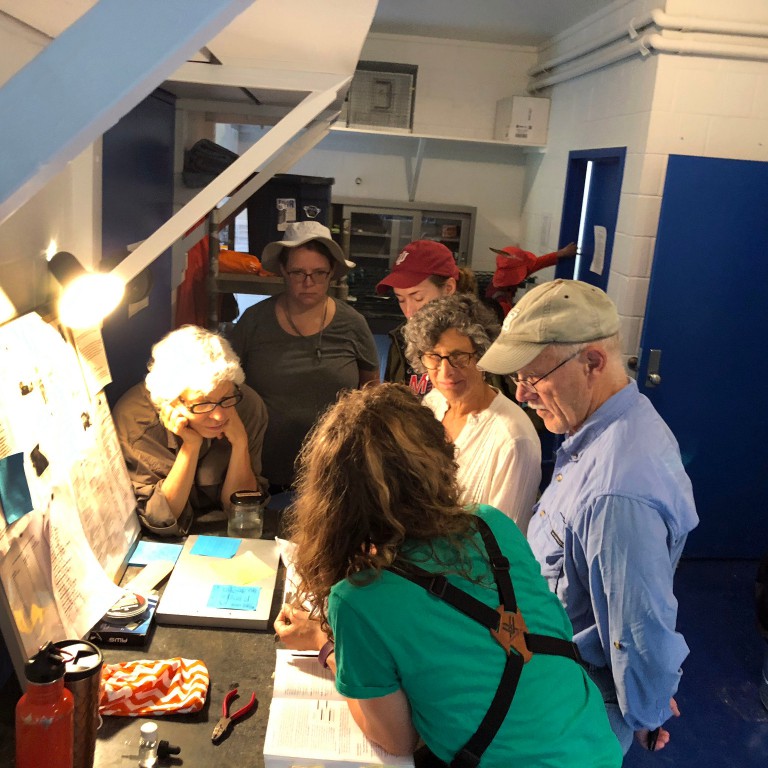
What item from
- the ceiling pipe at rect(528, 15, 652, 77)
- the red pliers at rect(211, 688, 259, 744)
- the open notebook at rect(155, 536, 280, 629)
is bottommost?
the red pliers at rect(211, 688, 259, 744)

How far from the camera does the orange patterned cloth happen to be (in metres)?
1.29

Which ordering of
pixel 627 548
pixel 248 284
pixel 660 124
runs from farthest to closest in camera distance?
1. pixel 660 124
2. pixel 248 284
3. pixel 627 548

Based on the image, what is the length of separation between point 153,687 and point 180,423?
887 millimetres

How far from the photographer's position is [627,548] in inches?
55.4

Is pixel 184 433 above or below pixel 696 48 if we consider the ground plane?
below

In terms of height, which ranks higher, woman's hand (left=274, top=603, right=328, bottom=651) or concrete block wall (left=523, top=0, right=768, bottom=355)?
concrete block wall (left=523, top=0, right=768, bottom=355)

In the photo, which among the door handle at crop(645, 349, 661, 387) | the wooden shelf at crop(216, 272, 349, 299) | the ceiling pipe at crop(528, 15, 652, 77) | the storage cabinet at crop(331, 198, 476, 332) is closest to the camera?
the wooden shelf at crop(216, 272, 349, 299)

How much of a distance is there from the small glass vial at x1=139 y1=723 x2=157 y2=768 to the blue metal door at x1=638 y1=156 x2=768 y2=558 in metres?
3.18

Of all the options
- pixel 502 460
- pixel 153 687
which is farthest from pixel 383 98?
pixel 153 687

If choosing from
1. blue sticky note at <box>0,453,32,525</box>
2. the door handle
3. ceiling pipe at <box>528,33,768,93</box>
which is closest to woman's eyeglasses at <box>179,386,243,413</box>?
blue sticky note at <box>0,453,32,525</box>

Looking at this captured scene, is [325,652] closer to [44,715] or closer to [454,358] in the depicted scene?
[44,715]

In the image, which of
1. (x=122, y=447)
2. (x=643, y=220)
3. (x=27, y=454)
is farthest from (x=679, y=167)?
(x=27, y=454)

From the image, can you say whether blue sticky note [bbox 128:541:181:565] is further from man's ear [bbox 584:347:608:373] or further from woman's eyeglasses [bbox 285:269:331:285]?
woman's eyeglasses [bbox 285:269:331:285]

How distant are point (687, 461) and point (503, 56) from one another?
371cm
